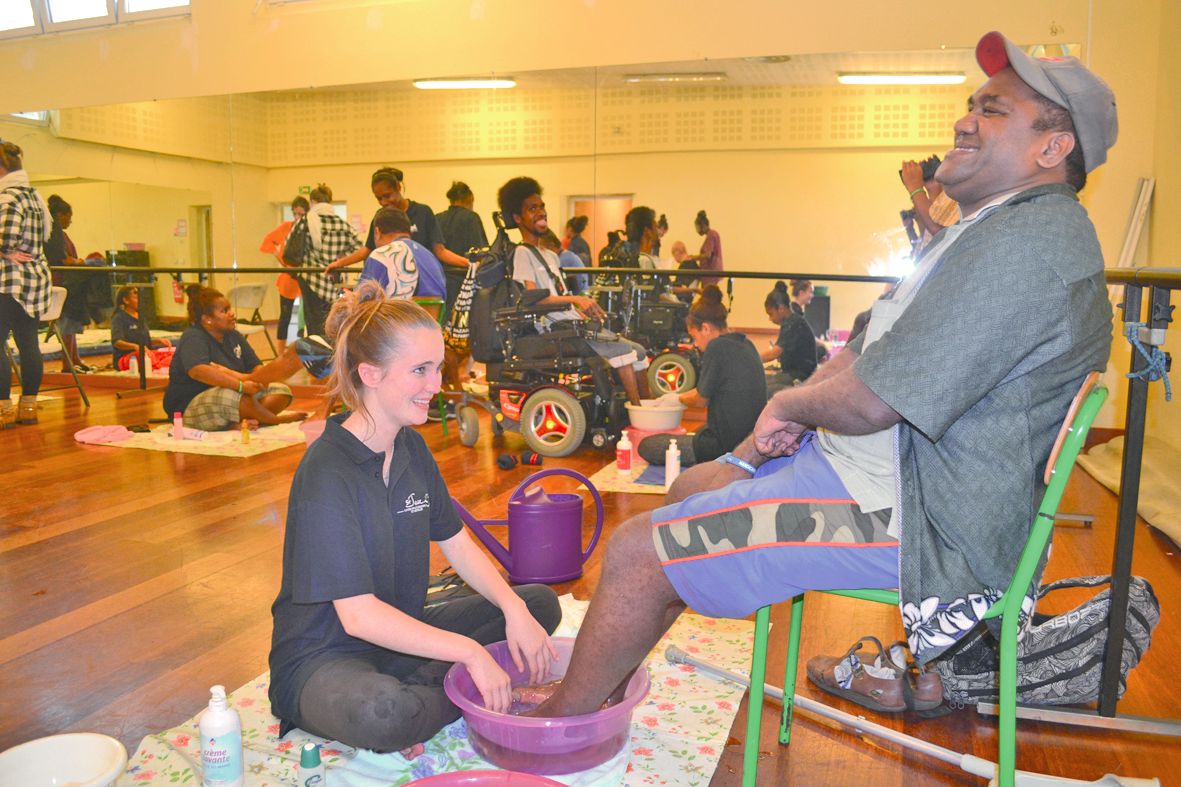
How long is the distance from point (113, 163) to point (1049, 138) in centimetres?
769

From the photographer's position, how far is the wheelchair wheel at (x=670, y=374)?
20.2 ft

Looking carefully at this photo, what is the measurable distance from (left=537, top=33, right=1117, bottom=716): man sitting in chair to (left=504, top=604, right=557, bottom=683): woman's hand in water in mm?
249

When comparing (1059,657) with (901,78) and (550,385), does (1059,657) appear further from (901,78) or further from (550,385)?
(901,78)

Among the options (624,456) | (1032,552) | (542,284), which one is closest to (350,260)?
(542,284)

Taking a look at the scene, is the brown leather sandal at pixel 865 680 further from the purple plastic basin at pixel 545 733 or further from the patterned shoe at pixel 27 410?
the patterned shoe at pixel 27 410

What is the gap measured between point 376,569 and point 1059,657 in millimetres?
1501

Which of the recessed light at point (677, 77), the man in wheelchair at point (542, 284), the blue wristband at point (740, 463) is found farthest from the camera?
the recessed light at point (677, 77)

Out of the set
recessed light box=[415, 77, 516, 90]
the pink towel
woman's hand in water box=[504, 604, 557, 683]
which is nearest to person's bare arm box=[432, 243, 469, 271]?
recessed light box=[415, 77, 516, 90]

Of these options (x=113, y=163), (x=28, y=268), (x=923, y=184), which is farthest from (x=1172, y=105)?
(x=113, y=163)

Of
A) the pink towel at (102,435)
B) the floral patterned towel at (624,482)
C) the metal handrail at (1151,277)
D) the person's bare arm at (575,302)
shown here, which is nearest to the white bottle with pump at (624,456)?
the floral patterned towel at (624,482)

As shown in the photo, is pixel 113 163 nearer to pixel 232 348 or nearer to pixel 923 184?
pixel 232 348

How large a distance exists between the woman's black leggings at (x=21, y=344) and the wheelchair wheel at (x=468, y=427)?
2.81m

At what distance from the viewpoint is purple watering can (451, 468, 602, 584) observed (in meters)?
2.97

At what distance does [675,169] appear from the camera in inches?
245
